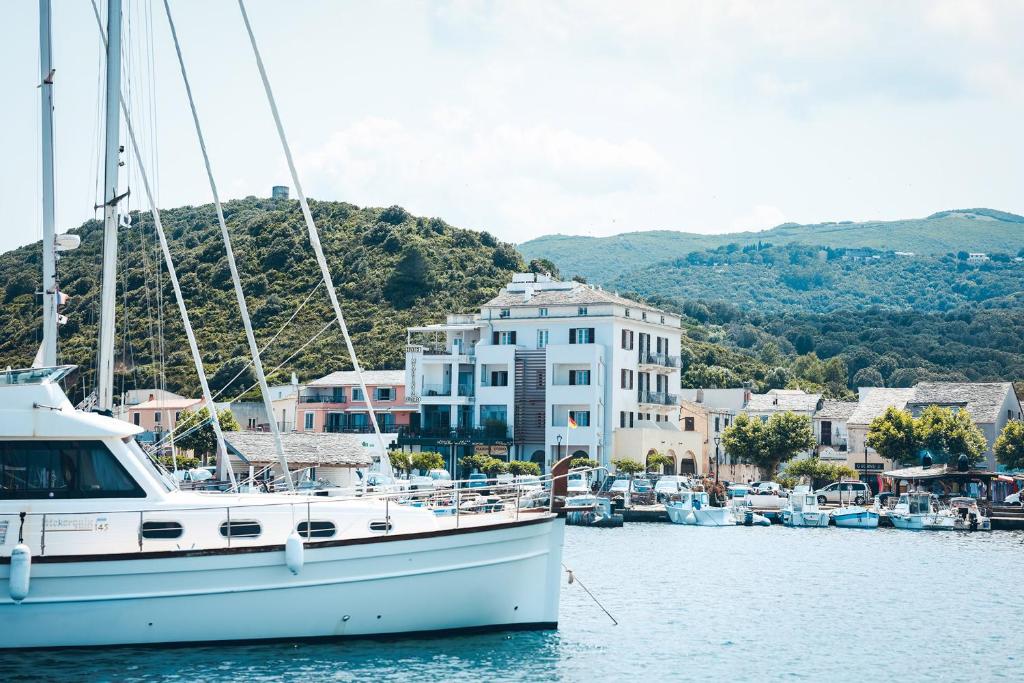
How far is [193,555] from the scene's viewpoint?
78.2 ft

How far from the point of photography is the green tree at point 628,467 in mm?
82938

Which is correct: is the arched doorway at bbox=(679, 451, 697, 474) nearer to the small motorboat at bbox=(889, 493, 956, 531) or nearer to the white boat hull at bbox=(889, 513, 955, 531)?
the small motorboat at bbox=(889, 493, 956, 531)

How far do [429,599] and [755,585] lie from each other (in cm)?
1820

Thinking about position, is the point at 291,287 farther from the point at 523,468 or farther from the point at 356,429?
the point at 523,468

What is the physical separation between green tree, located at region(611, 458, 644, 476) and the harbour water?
94.5 ft

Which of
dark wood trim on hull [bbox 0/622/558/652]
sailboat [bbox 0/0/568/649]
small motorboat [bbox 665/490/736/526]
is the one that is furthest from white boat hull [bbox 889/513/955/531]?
sailboat [bbox 0/0/568/649]

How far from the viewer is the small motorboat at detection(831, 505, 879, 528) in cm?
6931

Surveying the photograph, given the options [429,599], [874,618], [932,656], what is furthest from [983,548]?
[429,599]

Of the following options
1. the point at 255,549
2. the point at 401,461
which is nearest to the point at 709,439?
the point at 401,461

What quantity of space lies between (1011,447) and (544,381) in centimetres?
2952

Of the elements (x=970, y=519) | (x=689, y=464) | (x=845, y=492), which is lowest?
(x=970, y=519)

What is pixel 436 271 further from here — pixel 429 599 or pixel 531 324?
pixel 429 599

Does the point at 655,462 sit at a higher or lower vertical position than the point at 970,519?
higher

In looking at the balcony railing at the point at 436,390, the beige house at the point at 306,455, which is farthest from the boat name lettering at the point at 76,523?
the balcony railing at the point at 436,390
